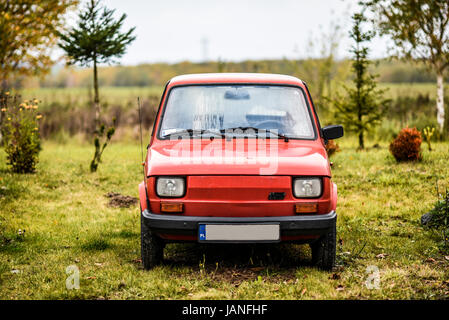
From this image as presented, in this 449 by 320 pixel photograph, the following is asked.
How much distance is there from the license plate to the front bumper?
0.04 metres

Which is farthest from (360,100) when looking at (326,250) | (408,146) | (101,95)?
(101,95)

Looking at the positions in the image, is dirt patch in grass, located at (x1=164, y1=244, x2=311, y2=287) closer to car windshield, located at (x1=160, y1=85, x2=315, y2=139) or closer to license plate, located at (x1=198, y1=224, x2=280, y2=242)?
license plate, located at (x1=198, y1=224, x2=280, y2=242)

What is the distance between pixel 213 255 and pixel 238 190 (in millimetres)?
1482

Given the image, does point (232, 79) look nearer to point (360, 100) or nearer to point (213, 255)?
point (213, 255)

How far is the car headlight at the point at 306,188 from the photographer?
4254mm

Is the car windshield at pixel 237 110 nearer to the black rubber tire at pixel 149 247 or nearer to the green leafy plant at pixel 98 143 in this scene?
the black rubber tire at pixel 149 247

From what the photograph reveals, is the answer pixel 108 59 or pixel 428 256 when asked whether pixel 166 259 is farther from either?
pixel 108 59

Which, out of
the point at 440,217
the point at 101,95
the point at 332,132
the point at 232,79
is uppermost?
the point at 101,95

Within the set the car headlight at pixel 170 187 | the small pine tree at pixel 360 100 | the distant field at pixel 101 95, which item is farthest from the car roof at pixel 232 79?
the distant field at pixel 101 95

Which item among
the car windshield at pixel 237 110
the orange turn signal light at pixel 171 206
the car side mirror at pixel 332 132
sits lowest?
the orange turn signal light at pixel 171 206

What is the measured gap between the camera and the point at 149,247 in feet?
15.3

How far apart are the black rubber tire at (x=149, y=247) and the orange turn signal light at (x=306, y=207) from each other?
4.62 feet
